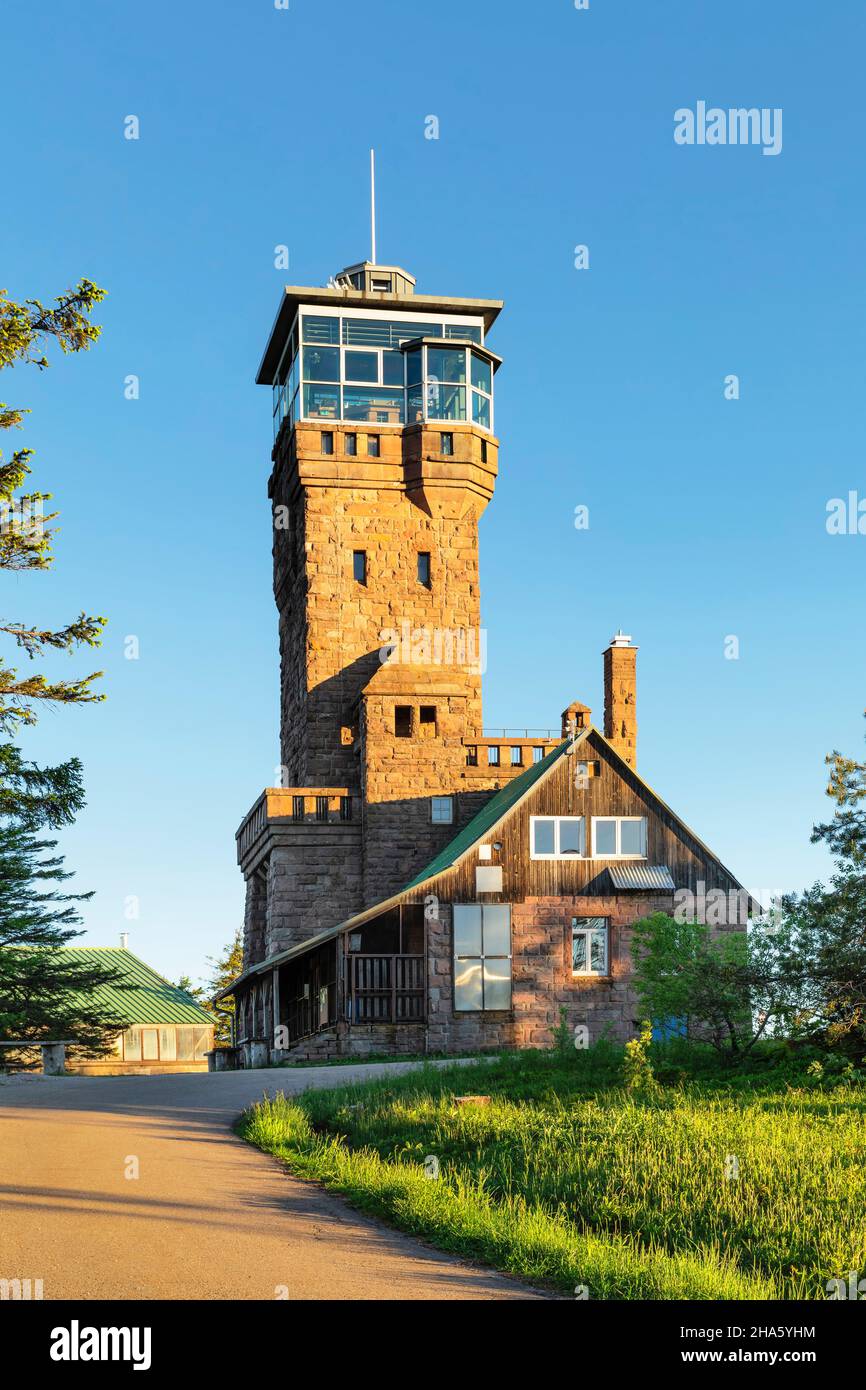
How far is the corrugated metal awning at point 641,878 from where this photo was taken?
3781cm

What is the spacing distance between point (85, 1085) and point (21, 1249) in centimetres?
1938

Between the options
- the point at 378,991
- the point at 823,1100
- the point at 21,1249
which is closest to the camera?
the point at 21,1249

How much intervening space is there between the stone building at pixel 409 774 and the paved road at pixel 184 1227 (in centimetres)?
1706

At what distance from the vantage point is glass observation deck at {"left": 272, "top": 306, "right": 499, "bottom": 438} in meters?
47.6

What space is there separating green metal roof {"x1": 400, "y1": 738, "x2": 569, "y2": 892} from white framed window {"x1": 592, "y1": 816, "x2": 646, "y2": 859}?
212 centimetres

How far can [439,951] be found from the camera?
37.2 m

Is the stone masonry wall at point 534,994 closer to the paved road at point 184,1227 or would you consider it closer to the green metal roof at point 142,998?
the paved road at point 184,1227

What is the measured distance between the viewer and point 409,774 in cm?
4475

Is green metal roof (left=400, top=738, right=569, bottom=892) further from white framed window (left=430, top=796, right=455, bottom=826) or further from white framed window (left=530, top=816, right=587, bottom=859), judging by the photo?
white framed window (left=530, top=816, right=587, bottom=859)

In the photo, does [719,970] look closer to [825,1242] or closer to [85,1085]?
[825,1242]

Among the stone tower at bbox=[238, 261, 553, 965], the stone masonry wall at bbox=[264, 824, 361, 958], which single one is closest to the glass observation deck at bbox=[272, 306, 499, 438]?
the stone tower at bbox=[238, 261, 553, 965]

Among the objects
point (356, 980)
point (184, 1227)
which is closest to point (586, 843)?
point (356, 980)

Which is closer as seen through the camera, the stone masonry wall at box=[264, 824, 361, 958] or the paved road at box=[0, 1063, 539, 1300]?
the paved road at box=[0, 1063, 539, 1300]
